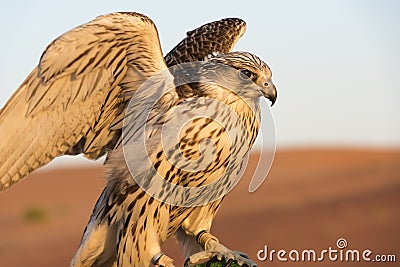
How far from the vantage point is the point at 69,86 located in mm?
4531

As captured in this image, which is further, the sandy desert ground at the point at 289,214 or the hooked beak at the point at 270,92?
the sandy desert ground at the point at 289,214

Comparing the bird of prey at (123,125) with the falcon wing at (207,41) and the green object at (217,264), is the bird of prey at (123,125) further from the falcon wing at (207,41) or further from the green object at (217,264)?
the falcon wing at (207,41)

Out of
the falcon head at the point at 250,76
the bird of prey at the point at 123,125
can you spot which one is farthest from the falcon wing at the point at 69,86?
the falcon head at the point at 250,76

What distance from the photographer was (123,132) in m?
4.91

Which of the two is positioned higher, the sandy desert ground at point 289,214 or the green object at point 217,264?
the green object at point 217,264

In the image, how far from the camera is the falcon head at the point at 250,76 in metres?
4.71

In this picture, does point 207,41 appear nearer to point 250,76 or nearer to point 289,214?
point 250,76

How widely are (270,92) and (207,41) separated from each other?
3.50ft

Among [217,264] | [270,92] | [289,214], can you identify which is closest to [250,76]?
[270,92]

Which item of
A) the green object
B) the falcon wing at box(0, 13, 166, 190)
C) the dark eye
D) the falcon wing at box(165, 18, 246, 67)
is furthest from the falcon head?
the green object

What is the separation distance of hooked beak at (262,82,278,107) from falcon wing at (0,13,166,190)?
696mm

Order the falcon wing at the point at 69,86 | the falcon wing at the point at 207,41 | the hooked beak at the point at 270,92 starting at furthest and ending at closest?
the falcon wing at the point at 207,41, the hooked beak at the point at 270,92, the falcon wing at the point at 69,86

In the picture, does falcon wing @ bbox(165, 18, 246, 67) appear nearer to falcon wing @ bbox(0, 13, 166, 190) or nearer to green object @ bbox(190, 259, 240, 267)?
falcon wing @ bbox(0, 13, 166, 190)

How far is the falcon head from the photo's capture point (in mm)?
4711
